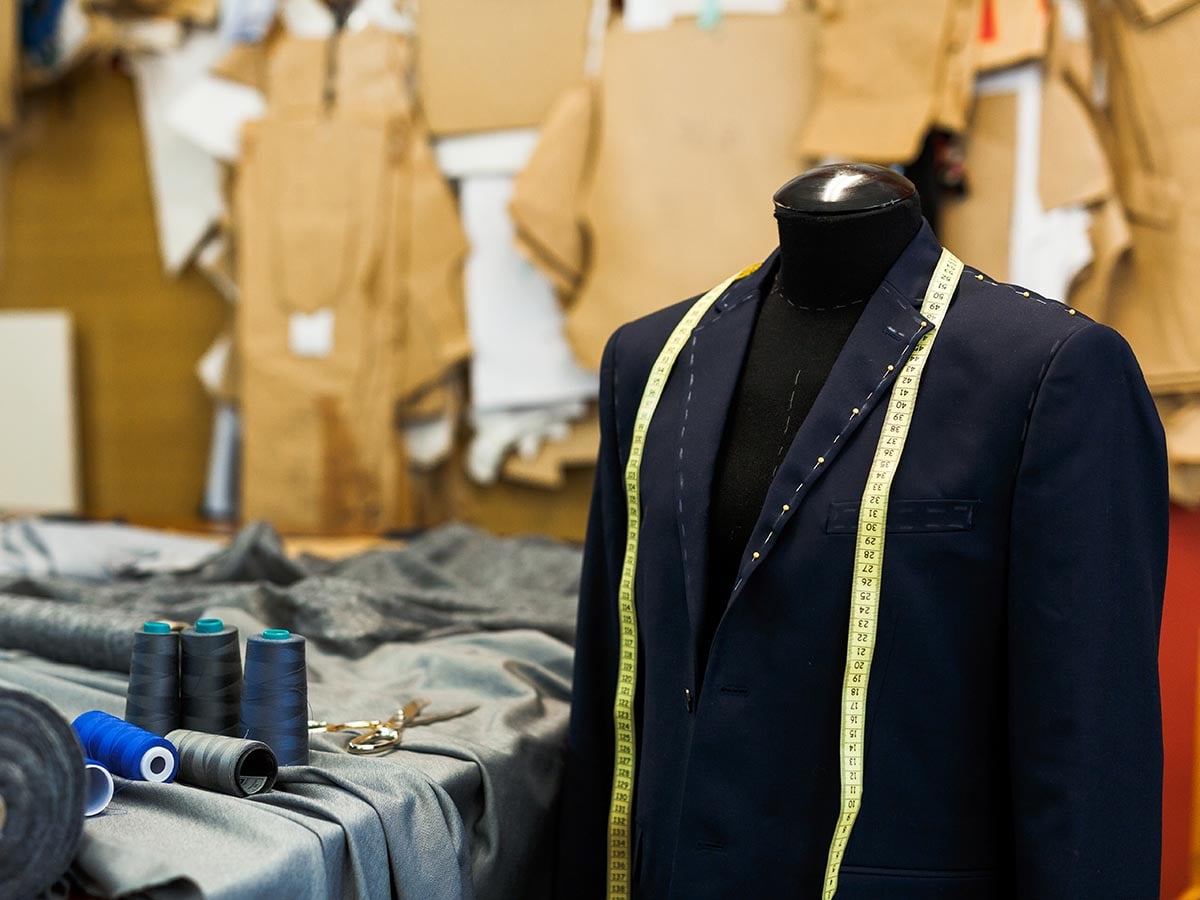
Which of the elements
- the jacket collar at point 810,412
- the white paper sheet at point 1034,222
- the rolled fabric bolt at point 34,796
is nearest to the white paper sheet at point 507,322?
the white paper sheet at point 1034,222

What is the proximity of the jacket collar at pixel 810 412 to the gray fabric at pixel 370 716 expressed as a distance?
370 millimetres

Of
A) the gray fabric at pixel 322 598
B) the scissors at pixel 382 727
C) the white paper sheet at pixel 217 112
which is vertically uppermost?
the white paper sheet at pixel 217 112

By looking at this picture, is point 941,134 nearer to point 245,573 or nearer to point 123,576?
point 245,573

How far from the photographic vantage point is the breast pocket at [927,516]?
1.08 m

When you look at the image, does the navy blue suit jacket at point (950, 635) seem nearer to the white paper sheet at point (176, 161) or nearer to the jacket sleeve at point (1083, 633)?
the jacket sleeve at point (1083, 633)

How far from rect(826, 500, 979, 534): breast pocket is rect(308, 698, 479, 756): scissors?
60 centimetres

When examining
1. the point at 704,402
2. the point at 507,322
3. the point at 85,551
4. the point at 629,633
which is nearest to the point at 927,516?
the point at 704,402

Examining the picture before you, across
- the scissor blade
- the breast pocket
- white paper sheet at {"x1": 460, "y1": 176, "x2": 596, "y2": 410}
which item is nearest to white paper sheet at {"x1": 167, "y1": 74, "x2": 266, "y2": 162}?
white paper sheet at {"x1": 460, "y1": 176, "x2": 596, "y2": 410}

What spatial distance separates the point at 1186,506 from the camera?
7.82 feet

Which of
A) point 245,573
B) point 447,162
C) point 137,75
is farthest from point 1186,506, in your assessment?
point 137,75

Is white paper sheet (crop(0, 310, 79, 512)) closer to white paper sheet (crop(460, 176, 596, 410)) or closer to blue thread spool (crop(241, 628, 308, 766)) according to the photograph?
white paper sheet (crop(460, 176, 596, 410))

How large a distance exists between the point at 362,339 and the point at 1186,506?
80.1 inches

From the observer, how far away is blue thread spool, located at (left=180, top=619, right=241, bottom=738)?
1293 millimetres

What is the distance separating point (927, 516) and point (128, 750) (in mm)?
775
